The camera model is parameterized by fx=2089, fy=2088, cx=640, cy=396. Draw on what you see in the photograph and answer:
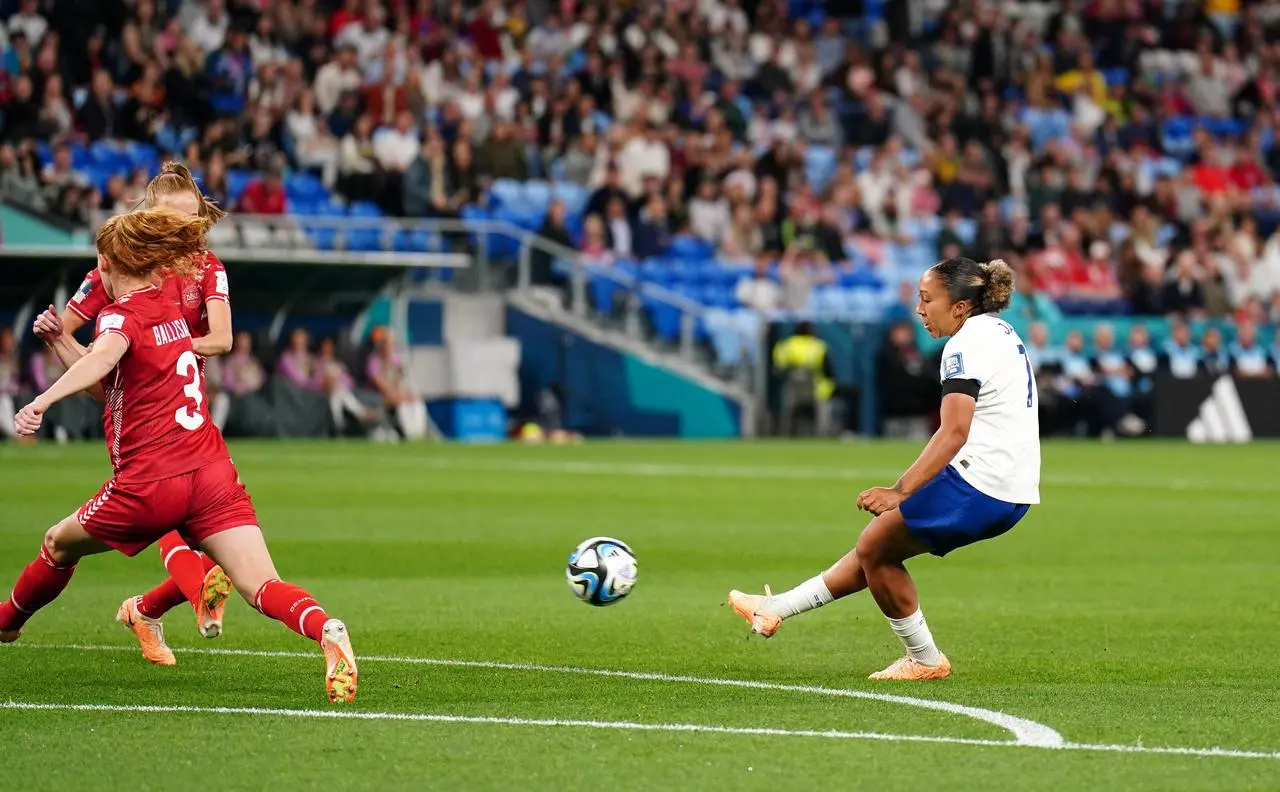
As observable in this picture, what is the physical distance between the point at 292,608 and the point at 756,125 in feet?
92.8

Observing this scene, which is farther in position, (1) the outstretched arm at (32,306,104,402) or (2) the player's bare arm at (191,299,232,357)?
(2) the player's bare arm at (191,299,232,357)

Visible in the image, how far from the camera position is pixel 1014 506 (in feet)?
26.9

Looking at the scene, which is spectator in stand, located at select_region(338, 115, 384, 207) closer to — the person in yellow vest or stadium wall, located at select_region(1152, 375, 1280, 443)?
the person in yellow vest

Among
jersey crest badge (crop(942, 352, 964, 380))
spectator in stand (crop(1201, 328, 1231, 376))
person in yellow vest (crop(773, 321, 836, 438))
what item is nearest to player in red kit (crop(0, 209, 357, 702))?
jersey crest badge (crop(942, 352, 964, 380))

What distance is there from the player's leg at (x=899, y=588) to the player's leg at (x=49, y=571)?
297cm

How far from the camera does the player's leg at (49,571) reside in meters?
7.82

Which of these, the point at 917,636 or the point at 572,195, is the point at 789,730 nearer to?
the point at 917,636

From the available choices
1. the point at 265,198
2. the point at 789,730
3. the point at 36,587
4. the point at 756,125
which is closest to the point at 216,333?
the point at 36,587

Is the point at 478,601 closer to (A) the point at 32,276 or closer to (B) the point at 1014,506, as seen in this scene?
(B) the point at 1014,506

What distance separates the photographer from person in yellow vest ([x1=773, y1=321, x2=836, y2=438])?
3070 cm

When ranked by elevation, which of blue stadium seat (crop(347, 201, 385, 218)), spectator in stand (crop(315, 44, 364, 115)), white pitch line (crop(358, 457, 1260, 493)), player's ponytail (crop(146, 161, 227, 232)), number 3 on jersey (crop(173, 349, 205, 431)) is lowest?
white pitch line (crop(358, 457, 1260, 493))

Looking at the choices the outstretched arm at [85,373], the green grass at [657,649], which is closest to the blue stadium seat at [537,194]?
the green grass at [657,649]

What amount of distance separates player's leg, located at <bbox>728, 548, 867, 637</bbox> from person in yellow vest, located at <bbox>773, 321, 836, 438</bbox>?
2188 cm

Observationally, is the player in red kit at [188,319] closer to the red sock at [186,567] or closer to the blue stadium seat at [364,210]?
the red sock at [186,567]
